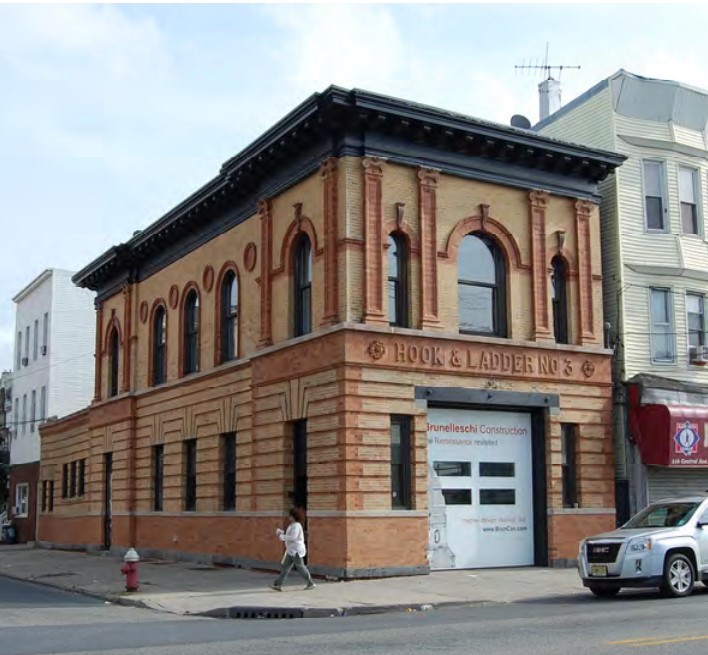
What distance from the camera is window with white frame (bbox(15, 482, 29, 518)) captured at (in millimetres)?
47125

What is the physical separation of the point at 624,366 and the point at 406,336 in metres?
6.48

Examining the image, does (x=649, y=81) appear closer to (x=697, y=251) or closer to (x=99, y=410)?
(x=697, y=251)

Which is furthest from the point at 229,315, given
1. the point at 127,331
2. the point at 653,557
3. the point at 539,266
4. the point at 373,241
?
the point at 653,557

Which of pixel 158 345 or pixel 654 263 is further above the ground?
pixel 654 263

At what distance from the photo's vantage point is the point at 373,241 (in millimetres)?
21312

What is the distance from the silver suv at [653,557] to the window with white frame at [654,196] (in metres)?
10.3

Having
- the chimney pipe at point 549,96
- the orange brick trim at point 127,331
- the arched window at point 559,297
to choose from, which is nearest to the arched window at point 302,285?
the arched window at point 559,297

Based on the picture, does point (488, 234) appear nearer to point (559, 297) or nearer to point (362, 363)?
point (559, 297)

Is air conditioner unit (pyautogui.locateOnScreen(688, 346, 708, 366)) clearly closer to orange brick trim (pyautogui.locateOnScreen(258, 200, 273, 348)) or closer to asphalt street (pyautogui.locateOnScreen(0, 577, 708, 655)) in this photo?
asphalt street (pyautogui.locateOnScreen(0, 577, 708, 655))

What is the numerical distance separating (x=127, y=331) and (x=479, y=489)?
15.2m

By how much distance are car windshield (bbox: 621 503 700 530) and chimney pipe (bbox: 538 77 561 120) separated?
1675 centimetres

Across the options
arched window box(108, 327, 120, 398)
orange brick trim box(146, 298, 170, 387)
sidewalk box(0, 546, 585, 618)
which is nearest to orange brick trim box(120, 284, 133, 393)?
orange brick trim box(146, 298, 170, 387)

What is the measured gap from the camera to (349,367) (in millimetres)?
20578

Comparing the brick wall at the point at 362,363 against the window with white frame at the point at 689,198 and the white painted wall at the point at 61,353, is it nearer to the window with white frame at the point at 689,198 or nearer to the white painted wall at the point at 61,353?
the window with white frame at the point at 689,198
